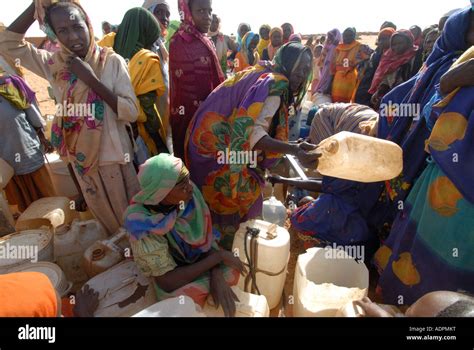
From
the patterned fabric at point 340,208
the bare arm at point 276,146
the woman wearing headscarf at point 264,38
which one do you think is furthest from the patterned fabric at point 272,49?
the bare arm at point 276,146

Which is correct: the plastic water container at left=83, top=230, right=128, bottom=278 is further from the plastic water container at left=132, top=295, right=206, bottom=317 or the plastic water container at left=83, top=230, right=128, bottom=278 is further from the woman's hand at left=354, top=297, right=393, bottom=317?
the woman's hand at left=354, top=297, right=393, bottom=317

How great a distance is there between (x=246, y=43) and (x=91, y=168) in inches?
321

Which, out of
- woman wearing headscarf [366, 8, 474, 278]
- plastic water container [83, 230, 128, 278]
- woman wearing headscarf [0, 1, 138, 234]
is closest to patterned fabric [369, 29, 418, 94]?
woman wearing headscarf [366, 8, 474, 278]

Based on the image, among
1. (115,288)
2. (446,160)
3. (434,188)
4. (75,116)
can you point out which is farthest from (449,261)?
(75,116)

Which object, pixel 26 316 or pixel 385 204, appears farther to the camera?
pixel 385 204

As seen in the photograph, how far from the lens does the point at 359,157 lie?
200 centimetres

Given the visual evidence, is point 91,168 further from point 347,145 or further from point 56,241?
point 347,145

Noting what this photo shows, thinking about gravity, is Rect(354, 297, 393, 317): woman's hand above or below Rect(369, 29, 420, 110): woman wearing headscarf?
below

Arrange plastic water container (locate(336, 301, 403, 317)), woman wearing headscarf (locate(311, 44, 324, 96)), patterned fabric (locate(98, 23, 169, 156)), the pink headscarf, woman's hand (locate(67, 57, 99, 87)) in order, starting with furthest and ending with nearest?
woman wearing headscarf (locate(311, 44, 324, 96)), the pink headscarf, patterned fabric (locate(98, 23, 169, 156)), woman's hand (locate(67, 57, 99, 87)), plastic water container (locate(336, 301, 403, 317))

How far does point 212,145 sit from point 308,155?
30.6 inches

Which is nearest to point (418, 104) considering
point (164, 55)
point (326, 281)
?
point (326, 281)

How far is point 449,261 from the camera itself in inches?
79.0

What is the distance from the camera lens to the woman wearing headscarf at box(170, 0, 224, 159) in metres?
2.65

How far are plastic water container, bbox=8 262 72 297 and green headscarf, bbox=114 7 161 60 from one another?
1845 millimetres
